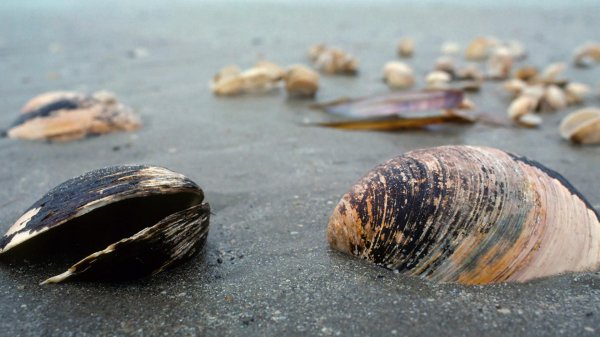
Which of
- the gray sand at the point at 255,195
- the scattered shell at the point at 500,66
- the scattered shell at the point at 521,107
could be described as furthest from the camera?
the scattered shell at the point at 500,66

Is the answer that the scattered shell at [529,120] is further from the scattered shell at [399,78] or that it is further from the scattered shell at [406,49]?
the scattered shell at [406,49]

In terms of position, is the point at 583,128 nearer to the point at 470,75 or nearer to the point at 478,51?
the point at 470,75

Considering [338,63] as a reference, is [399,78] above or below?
below

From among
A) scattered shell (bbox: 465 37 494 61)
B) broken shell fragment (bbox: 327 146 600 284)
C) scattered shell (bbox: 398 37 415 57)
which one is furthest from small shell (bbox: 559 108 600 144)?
scattered shell (bbox: 398 37 415 57)

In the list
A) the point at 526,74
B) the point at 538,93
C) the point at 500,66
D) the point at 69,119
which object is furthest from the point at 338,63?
the point at 69,119

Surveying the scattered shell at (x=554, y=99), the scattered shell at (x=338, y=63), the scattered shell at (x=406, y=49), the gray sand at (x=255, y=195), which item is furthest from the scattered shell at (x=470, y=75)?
the scattered shell at (x=406, y=49)

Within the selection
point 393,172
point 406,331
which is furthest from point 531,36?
point 406,331

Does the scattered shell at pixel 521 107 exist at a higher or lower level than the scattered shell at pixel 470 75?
lower

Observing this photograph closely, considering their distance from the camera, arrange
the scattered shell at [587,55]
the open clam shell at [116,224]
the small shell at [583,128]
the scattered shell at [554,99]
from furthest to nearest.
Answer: the scattered shell at [587,55], the scattered shell at [554,99], the small shell at [583,128], the open clam shell at [116,224]
